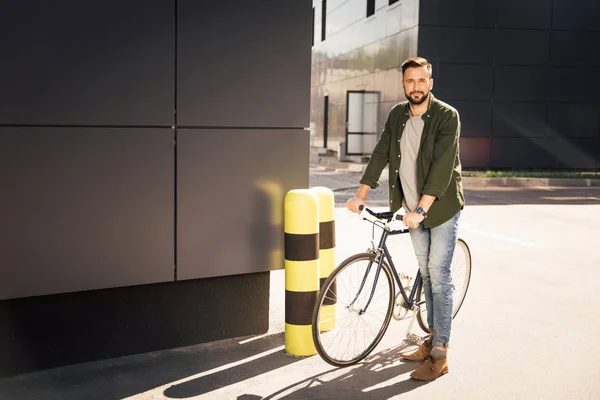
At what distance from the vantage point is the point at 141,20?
5141mm

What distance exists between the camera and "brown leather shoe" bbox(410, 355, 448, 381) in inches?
201

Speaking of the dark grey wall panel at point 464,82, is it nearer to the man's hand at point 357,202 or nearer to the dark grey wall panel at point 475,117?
the dark grey wall panel at point 475,117

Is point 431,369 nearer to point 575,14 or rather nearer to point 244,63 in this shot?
point 244,63

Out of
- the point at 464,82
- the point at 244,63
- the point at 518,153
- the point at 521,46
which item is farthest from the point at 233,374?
the point at 521,46

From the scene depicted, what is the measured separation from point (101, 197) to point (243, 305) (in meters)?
1.43

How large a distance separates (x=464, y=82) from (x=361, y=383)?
19.2 m

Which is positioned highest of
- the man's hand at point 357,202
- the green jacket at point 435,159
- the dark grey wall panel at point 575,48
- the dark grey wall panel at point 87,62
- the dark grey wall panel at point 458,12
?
the dark grey wall panel at point 458,12

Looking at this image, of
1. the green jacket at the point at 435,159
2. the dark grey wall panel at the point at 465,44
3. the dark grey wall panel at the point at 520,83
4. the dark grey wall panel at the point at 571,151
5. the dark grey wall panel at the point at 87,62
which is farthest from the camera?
the dark grey wall panel at the point at 571,151

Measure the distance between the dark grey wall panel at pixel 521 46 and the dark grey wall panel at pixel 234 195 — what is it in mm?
18696

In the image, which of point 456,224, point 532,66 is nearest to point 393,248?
A: point 456,224

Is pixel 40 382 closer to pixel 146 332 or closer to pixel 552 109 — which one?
pixel 146 332

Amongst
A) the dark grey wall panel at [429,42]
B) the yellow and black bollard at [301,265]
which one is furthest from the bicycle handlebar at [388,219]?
the dark grey wall panel at [429,42]

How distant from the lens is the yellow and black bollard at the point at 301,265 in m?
5.45

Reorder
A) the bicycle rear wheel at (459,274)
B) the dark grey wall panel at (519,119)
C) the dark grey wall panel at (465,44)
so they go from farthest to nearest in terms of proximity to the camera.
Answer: the dark grey wall panel at (519,119) < the dark grey wall panel at (465,44) < the bicycle rear wheel at (459,274)
